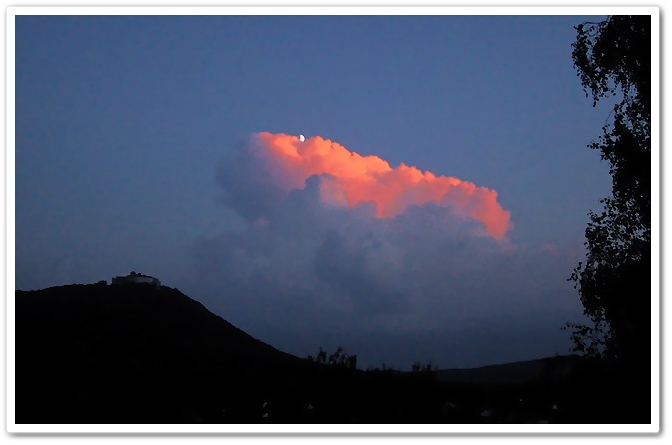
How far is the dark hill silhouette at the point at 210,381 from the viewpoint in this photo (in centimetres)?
858

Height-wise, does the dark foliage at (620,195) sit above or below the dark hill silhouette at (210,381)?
above

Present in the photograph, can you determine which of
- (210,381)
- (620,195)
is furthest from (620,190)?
(210,381)

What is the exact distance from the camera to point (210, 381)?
12883 millimetres

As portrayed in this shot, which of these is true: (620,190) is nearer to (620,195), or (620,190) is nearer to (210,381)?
(620,195)

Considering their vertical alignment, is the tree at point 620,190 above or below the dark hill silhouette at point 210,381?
above

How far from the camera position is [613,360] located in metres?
10.3

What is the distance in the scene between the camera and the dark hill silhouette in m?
8.58

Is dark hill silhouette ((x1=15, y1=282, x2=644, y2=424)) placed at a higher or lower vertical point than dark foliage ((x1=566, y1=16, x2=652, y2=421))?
lower
